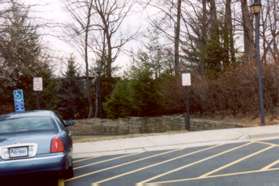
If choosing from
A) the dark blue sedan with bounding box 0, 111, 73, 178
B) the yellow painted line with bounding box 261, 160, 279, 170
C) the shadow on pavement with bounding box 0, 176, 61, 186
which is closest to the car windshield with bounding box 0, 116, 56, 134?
the dark blue sedan with bounding box 0, 111, 73, 178

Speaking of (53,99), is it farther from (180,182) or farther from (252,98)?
(180,182)

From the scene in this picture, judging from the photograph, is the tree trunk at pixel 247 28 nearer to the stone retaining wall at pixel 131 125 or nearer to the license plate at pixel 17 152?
the stone retaining wall at pixel 131 125

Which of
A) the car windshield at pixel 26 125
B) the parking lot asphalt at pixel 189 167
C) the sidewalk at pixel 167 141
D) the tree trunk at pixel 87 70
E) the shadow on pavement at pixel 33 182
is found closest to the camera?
the parking lot asphalt at pixel 189 167

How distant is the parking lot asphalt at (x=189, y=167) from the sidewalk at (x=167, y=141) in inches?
33.1

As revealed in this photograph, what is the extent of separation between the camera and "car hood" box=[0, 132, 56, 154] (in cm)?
816

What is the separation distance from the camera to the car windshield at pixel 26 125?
8922 millimetres

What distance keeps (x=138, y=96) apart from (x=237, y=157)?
19847mm

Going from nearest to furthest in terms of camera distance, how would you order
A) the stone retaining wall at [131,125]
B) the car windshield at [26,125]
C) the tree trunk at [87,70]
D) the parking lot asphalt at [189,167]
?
the parking lot asphalt at [189,167]
the car windshield at [26,125]
the stone retaining wall at [131,125]
the tree trunk at [87,70]

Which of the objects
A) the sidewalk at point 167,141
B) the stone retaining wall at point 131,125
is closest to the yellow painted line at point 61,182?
the sidewalk at point 167,141

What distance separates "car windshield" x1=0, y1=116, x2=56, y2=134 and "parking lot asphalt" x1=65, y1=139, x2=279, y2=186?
119cm

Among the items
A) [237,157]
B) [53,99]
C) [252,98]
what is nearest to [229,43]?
[252,98]

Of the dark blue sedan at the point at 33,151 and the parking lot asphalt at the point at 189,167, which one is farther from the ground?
the dark blue sedan at the point at 33,151

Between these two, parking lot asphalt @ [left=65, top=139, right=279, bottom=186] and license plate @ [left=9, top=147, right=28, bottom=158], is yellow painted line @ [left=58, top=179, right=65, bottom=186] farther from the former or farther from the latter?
license plate @ [left=9, top=147, right=28, bottom=158]

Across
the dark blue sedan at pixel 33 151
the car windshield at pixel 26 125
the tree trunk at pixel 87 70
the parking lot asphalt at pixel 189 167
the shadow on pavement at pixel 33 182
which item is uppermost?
the tree trunk at pixel 87 70
